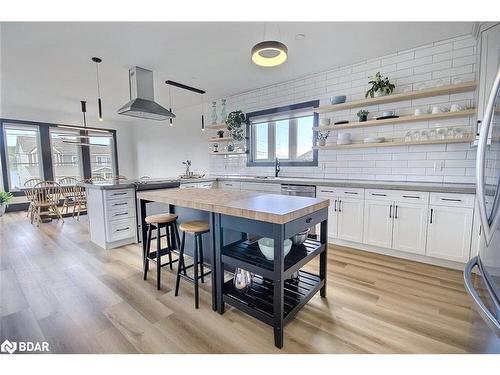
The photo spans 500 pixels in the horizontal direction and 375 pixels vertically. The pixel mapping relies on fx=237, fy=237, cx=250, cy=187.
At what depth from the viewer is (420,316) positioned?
5.95 feet

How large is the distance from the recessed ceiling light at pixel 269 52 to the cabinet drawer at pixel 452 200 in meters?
2.20

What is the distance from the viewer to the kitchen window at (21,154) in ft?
19.6

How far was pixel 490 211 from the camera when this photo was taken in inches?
44.4

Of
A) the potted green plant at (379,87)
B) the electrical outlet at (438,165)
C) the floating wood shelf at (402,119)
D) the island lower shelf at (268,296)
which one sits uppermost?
the potted green plant at (379,87)

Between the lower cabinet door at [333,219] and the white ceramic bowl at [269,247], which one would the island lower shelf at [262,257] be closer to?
the white ceramic bowl at [269,247]

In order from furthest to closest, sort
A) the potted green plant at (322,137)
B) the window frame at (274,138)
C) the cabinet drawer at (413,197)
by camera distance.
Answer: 1. the window frame at (274,138)
2. the potted green plant at (322,137)
3. the cabinet drawer at (413,197)

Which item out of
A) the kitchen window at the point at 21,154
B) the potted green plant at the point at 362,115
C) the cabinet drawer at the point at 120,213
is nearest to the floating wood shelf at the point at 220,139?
the cabinet drawer at the point at 120,213

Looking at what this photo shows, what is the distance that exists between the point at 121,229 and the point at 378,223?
347cm

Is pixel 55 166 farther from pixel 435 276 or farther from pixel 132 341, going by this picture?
pixel 435 276

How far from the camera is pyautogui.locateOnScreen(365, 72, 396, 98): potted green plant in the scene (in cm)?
311

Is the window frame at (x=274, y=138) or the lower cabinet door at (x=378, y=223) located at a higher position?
the window frame at (x=274, y=138)

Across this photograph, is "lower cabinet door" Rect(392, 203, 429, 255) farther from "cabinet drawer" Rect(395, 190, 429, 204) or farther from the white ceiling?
the white ceiling

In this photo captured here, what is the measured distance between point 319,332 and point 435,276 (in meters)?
1.62

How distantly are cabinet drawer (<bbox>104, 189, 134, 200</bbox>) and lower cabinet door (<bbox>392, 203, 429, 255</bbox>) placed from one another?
11.5 feet
